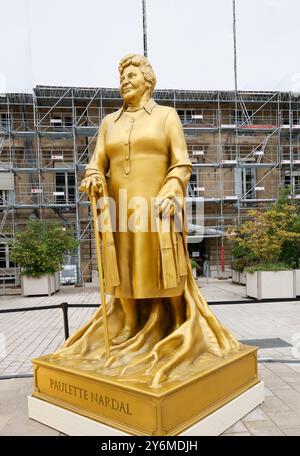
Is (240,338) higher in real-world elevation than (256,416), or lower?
lower

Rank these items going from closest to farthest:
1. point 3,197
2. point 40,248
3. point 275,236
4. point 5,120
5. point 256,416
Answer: point 256,416 → point 275,236 → point 40,248 → point 3,197 → point 5,120

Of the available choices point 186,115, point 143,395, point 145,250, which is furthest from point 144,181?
point 186,115

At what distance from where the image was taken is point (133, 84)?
3.39m

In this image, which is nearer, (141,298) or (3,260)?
(141,298)

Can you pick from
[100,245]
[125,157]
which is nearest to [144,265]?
[100,245]

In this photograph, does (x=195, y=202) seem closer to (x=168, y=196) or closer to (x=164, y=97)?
(x=164, y=97)

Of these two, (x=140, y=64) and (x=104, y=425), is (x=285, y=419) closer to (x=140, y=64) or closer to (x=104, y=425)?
(x=104, y=425)

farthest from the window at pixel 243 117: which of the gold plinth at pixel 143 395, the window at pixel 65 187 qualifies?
the gold plinth at pixel 143 395

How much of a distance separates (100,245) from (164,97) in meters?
17.8

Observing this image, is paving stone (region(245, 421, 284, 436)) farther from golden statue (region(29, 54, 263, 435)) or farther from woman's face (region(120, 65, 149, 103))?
woman's face (region(120, 65, 149, 103))

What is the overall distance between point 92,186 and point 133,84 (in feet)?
3.26

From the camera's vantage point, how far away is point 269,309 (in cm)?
971

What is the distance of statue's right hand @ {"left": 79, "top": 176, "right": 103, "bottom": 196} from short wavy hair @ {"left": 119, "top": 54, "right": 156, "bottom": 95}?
3.42 ft

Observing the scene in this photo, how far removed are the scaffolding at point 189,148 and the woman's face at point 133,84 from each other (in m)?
15.0
